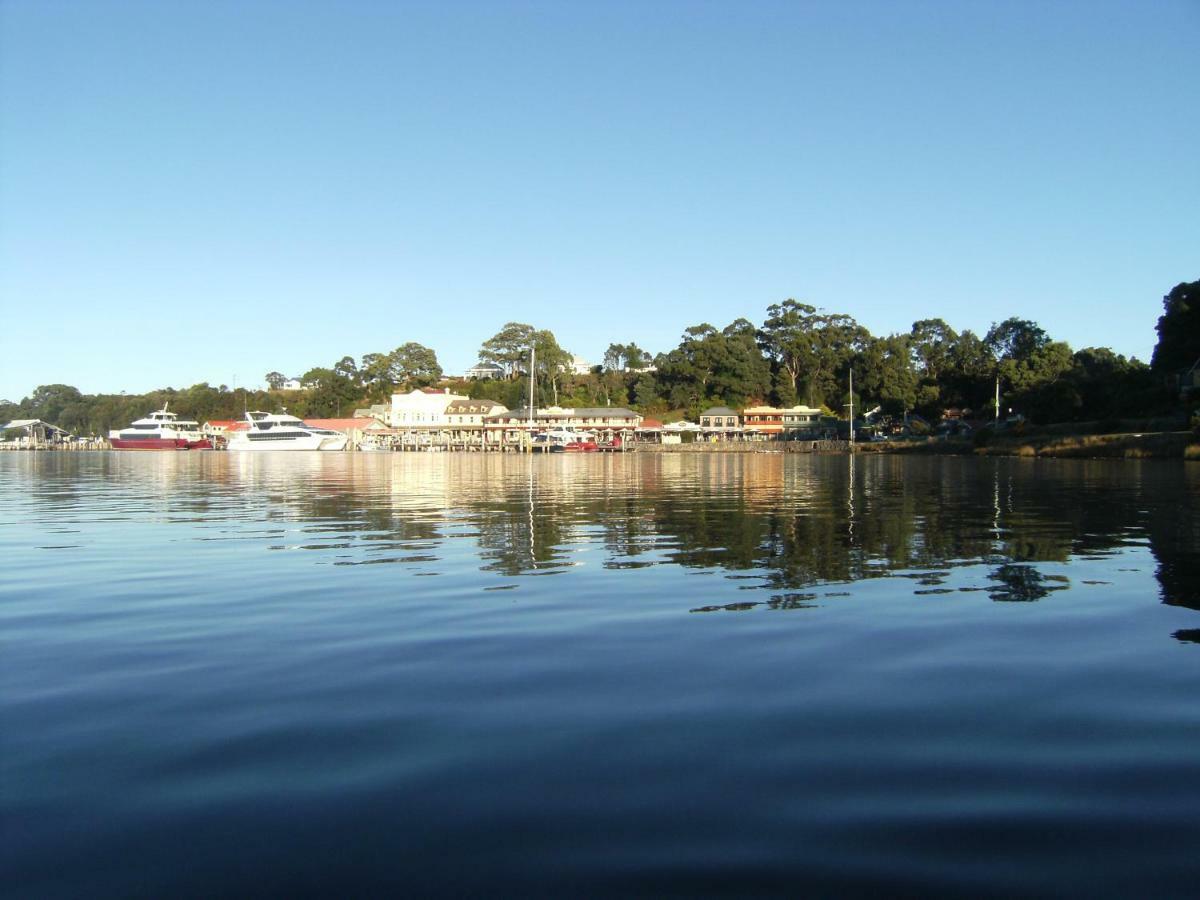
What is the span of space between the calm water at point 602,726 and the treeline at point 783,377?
242 feet

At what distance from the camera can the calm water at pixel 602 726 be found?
3.52 meters

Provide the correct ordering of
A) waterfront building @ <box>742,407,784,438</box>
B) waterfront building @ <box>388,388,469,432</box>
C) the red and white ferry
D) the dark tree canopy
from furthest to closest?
waterfront building @ <box>388,388,469,432</box> < waterfront building @ <box>742,407,784,438</box> < the red and white ferry < the dark tree canopy

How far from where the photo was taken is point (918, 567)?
11.7m

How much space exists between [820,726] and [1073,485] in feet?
98.2

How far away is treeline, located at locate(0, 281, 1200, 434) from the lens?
77.1 m

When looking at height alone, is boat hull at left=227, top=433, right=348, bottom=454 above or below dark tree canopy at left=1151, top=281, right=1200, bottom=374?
below

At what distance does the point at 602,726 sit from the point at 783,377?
120284 millimetres

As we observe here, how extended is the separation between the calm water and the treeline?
73848 mm

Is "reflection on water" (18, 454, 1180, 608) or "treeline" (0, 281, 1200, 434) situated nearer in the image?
"reflection on water" (18, 454, 1180, 608)

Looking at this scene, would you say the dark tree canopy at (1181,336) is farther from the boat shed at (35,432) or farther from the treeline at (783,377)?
the boat shed at (35,432)

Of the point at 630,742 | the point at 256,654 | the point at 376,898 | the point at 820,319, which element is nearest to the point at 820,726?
the point at 630,742

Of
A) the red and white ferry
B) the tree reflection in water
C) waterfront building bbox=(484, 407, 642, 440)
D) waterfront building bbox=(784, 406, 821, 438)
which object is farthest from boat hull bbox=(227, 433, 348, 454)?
the tree reflection in water

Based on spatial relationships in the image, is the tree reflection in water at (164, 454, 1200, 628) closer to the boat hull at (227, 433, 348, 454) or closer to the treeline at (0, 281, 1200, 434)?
the treeline at (0, 281, 1200, 434)

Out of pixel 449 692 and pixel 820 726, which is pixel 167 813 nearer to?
pixel 449 692
